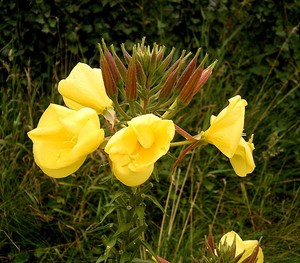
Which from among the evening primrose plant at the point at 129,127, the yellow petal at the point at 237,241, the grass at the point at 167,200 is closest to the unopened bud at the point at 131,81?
the evening primrose plant at the point at 129,127

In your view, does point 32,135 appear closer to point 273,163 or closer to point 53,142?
point 53,142

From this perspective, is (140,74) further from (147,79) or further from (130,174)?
(130,174)

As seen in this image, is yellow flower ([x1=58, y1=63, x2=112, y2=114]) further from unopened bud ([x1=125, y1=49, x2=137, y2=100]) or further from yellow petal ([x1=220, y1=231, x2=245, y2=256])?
yellow petal ([x1=220, y1=231, x2=245, y2=256])

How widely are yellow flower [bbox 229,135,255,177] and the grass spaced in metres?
0.93

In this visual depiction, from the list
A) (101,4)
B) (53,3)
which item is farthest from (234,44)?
(53,3)

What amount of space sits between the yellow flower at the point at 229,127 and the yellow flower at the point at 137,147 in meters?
0.20

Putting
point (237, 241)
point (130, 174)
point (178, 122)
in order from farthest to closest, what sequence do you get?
point (178, 122) < point (237, 241) < point (130, 174)

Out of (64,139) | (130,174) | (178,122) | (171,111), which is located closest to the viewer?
(130,174)

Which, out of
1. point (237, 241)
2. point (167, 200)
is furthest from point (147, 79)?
point (167, 200)

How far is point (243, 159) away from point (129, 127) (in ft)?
1.20

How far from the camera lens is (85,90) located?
1543 millimetres

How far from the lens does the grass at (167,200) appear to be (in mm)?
2709

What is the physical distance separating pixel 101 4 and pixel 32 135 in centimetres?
263

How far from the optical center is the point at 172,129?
1333 mm
